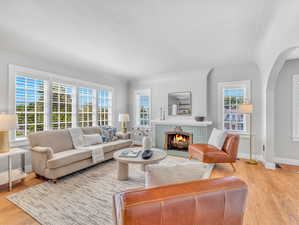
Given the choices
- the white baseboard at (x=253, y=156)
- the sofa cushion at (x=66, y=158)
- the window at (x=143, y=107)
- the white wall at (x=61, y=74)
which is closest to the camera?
the sofa cushion at (x=66, y=158)

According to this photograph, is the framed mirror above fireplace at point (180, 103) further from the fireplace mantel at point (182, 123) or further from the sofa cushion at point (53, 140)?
the sofa cushion at point (53, 140)

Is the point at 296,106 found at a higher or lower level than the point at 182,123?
higher

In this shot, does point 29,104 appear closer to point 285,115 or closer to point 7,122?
point 7,122

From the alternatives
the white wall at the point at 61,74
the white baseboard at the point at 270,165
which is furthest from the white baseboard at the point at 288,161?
the white wall at the point at 61,74

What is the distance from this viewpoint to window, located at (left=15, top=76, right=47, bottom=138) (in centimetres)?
315

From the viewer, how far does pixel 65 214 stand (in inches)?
72.2

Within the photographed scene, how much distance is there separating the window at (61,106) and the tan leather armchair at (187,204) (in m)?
3.73

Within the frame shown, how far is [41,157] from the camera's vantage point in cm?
271

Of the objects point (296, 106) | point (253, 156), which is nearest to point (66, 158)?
point (253, 156)

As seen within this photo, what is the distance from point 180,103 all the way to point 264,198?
3187 mm

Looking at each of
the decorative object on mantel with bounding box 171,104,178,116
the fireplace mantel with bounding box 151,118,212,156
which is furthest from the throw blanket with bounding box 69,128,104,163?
the decorative object on mantel with bounding box 171,104,178,116

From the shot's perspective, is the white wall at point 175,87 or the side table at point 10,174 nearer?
the side table at point 10,174

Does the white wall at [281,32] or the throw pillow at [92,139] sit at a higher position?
the white wall at [281,32]

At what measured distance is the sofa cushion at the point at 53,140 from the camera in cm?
295
